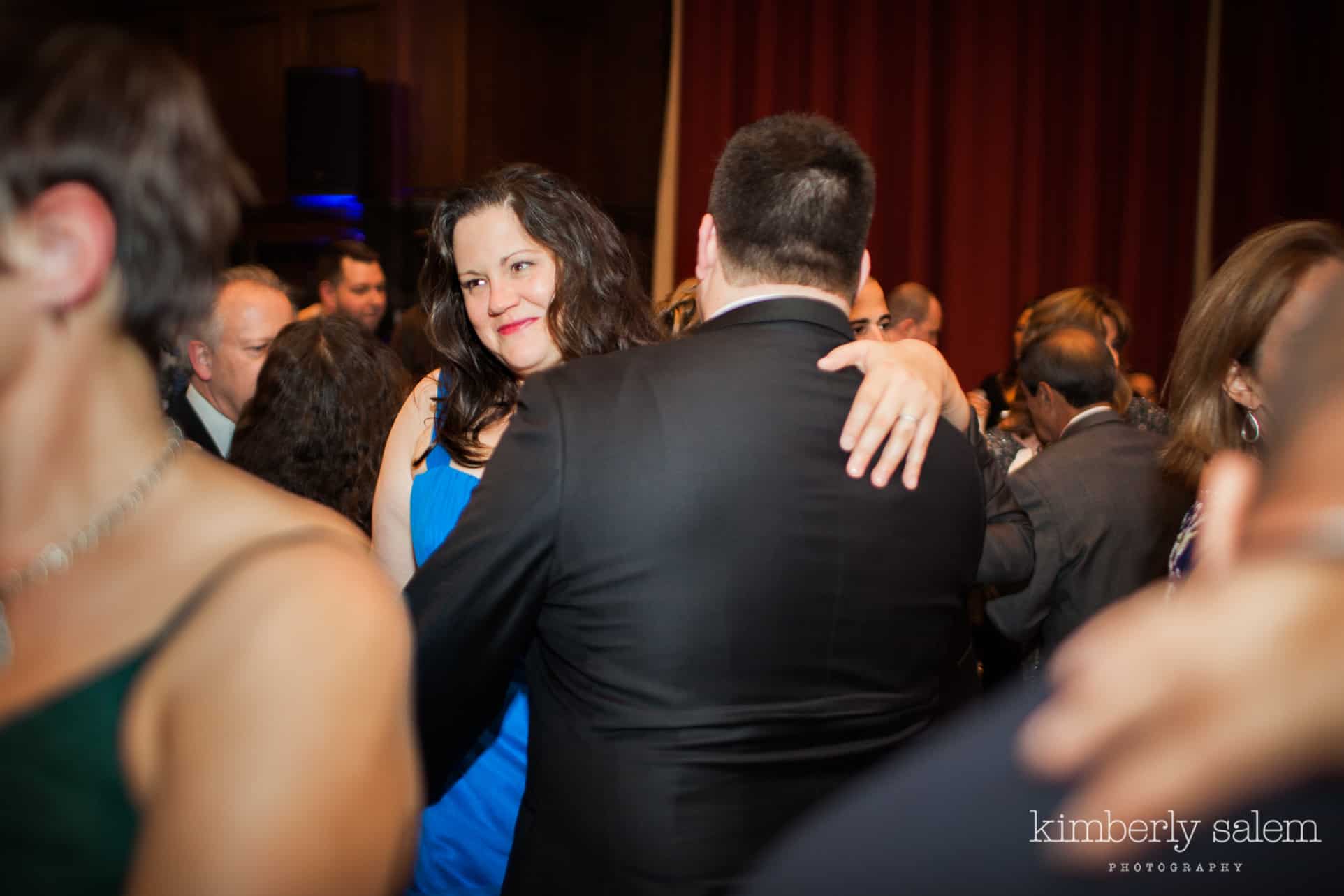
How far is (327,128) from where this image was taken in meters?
5.91

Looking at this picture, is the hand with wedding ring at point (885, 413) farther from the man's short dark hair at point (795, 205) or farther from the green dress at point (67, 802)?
the green dress at point (67, 802)

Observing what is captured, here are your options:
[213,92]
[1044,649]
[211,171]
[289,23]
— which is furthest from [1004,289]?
[211,171]

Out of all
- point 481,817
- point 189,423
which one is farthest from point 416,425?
point 189,423

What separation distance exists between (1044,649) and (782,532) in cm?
178

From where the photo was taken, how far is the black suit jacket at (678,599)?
125 cm

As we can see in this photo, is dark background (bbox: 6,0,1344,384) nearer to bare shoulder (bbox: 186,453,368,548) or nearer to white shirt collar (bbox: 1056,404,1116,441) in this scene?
white shirt collar (bbox: 1056,404,1116,441)

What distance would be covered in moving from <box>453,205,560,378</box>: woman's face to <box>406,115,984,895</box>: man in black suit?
57 cm

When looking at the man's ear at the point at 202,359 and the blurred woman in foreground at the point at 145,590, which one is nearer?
the blurred woman in foreground at the point at 145,590

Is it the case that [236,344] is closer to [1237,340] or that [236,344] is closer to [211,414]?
[211,414]

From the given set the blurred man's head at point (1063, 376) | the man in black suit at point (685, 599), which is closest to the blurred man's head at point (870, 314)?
the blurred man's head at point (1063, 376)

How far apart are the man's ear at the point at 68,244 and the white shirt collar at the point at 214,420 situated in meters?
2.46

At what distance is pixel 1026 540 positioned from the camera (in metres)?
1.66

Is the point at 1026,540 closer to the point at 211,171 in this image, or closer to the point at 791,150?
the point at 791,150

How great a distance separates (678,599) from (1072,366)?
2.05 metres
